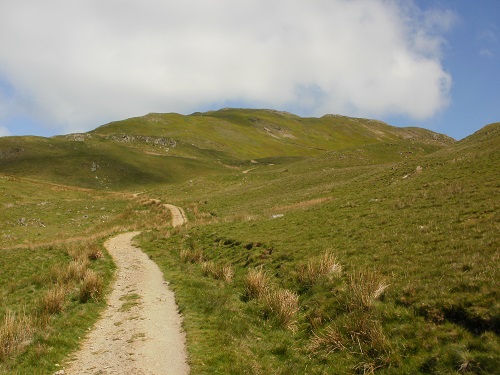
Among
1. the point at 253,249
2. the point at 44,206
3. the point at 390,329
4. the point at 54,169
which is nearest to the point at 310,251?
the point at 253,249

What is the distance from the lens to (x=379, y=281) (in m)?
13.3

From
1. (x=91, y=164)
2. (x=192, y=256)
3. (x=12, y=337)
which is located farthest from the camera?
(x=91, y=164)

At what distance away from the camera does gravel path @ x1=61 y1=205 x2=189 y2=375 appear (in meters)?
10.4

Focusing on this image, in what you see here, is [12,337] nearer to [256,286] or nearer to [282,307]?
[282,307]

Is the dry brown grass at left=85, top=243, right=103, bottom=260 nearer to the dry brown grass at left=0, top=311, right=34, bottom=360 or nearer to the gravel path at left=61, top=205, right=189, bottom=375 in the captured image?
the gravel path at left=61, top=205, right=189, bottom=375

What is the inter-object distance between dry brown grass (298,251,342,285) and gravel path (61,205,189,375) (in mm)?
6097

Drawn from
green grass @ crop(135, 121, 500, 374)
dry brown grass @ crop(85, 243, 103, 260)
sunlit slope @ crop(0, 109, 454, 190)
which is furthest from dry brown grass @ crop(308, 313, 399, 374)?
sunlit slope @ crop(0, 109, 454, 190)

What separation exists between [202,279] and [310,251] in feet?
21.6

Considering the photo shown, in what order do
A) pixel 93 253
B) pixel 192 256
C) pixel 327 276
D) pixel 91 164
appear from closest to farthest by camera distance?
pixel 327 276
pixel 93 253
pixel 192 256
pixel 91 164

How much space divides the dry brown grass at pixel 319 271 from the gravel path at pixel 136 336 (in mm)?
6097

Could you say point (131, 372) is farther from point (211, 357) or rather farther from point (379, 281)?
point (379, 281)

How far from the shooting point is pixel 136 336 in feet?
40.5

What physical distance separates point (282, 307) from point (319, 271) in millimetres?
3275

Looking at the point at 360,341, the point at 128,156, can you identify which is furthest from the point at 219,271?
the point at 128,156
